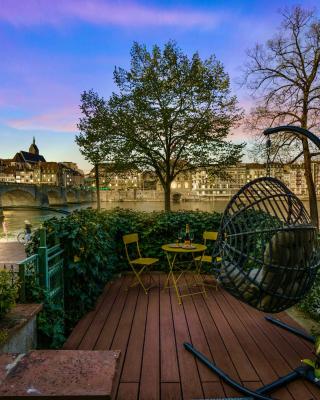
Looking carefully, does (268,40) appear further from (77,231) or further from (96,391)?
(96,391)

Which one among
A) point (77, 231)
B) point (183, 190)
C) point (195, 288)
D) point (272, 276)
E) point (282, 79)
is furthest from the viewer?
point (183, 190)

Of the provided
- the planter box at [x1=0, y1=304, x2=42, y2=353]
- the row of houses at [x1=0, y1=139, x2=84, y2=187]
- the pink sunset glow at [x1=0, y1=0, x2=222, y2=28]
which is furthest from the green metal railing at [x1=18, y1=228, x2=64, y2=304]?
the row of houses at [x1=0, y1=139, x2=84, y2=187]

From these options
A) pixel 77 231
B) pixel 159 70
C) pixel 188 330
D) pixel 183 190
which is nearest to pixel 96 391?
pixel 188 330

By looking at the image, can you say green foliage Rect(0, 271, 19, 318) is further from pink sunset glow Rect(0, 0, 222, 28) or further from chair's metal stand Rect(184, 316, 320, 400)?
pink sunset glow Rect(0, 0, 222, 28)

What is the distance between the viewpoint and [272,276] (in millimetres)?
2461

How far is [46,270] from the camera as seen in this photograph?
3232 millimetres

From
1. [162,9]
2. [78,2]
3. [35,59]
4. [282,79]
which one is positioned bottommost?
[78,2]

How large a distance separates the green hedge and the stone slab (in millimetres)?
2009

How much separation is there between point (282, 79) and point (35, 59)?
40.2 ft

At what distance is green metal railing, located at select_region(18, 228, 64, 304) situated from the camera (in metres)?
2.90

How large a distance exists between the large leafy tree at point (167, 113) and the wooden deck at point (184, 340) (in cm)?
1364

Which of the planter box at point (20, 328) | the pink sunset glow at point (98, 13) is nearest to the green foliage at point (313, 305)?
the planter box at point (20, 328)

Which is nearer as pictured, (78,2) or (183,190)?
(78,2)

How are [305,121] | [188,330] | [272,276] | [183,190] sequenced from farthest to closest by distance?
[183,190], [305,121], [188,330], [272,276]
